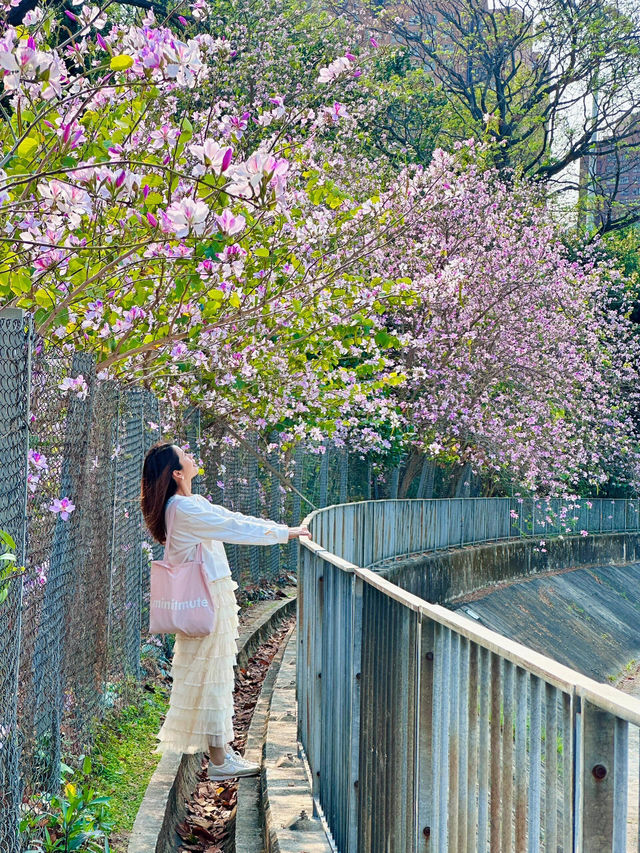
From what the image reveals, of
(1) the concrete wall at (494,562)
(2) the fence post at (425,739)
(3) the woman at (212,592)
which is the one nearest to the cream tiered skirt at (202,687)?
(3) the woman at (212,592)

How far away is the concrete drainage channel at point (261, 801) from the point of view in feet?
17.0

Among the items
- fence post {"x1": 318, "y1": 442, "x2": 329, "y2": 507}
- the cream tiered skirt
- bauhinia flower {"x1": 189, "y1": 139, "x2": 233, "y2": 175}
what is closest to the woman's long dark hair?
the cream tiered skirt

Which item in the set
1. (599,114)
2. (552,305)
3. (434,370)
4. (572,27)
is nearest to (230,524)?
(434,370)

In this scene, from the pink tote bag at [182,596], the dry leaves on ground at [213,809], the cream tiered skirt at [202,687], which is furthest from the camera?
the cream tiered skirt at [202,687]

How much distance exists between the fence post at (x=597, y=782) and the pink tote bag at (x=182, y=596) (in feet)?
14.5

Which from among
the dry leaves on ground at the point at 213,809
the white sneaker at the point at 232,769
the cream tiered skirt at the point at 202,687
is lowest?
the dry leaves on ground at the point at 213,809

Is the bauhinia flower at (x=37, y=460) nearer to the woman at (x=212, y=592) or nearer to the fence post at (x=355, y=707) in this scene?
the woman at (x=212, y=592)

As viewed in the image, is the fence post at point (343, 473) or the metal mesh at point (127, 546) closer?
the metal mesh at point (127, 546)

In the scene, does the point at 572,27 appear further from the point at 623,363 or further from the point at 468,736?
the point at 468,736

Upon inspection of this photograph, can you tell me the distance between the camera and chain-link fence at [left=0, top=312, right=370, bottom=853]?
4137mm

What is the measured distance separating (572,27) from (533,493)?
1309 centimetres

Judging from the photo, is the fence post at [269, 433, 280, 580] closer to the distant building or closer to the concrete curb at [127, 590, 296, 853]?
the concrete curb at [127, 590, 296, 853]

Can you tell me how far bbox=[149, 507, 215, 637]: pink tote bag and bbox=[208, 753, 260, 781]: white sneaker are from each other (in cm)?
94

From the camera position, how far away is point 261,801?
6176 millimetres
